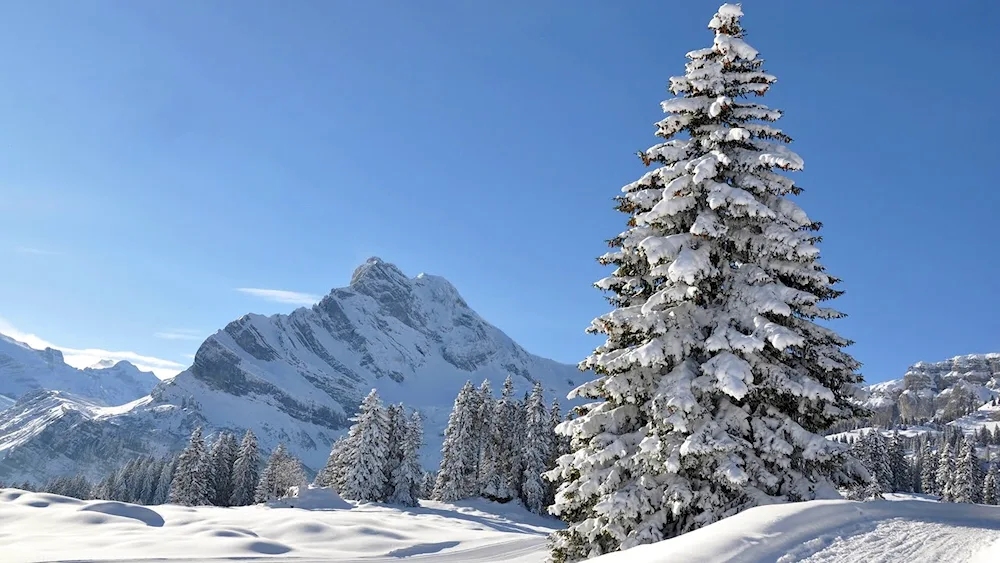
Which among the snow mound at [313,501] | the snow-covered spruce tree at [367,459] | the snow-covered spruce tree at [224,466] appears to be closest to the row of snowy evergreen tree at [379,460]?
the snow-covered spruce tree at [367,459]

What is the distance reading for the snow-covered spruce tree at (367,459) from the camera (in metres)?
60.5

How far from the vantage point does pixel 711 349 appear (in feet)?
37.1

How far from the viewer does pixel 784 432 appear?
1116 cm

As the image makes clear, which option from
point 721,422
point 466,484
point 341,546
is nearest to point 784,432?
point 721,422

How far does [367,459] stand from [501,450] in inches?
583

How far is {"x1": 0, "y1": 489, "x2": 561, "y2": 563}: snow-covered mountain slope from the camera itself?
23484 mm

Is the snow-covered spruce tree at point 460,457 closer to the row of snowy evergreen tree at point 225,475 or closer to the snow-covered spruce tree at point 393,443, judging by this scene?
the snow-covered spruce tree at point 393,443

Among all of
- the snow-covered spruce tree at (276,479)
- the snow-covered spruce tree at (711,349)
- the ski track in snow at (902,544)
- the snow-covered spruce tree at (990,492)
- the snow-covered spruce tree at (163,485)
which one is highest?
the snow-covered spruce tree at (711,349)

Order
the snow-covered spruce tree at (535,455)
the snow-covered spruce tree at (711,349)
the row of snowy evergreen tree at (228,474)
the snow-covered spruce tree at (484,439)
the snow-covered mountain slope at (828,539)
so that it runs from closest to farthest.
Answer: the snow-covered mountain slope at (828,539), the snow-covered spruce tree at (711,349), the snow-covered spruce tree at (535,455), the snow-covered spruce tree at (484,439), the row of snowy evergreen tree at (228,474)

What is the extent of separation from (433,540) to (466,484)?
34.3m

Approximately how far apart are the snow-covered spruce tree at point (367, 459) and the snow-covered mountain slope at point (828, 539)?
54.1 m

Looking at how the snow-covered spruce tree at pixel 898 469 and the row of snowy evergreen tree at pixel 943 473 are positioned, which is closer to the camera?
the row of snowy evergreen tree at pixel 943 473

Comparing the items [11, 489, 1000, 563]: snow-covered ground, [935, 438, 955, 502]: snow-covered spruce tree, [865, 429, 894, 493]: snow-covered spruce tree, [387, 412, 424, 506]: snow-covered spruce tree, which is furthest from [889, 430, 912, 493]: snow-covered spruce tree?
[387, 412, 424, 506]: snow-covered spruce tree

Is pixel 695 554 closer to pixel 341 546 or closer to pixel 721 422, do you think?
pixel 721 422
